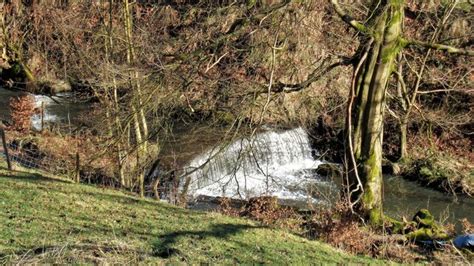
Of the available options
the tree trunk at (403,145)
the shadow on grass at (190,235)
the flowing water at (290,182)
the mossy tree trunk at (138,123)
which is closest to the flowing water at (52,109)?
the flowing water at (290,182)

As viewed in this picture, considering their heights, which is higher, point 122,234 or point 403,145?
point 403,145

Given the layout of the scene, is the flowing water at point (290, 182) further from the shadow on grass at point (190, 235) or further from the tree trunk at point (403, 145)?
the shadow on grass at point (190, 235)

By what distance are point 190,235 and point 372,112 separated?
463cm

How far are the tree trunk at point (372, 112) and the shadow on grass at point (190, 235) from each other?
2798 millimetres

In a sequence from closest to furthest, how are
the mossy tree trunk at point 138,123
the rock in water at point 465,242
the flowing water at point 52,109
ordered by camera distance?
the rock in water at point 465,242, the mossy tree trunk at point 138,123, the flowing water at point 52,109

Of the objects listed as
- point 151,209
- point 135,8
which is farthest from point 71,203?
point 135,8

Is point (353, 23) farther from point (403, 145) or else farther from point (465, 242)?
point (403, 145)

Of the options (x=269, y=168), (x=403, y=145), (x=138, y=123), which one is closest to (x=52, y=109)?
(x=269, y=168)

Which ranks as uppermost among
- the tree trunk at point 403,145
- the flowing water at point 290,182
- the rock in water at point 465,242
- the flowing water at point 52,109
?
the flowing water at point 52,109

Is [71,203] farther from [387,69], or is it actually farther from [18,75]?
[18,75]

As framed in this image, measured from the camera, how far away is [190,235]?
791 cm

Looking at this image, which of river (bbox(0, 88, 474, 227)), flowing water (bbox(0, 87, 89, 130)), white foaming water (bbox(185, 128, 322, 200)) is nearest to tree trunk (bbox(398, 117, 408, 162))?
river (bbox(0, 88, 474, 227))

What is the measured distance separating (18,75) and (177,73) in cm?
2105

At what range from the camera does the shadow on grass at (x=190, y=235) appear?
695cm
